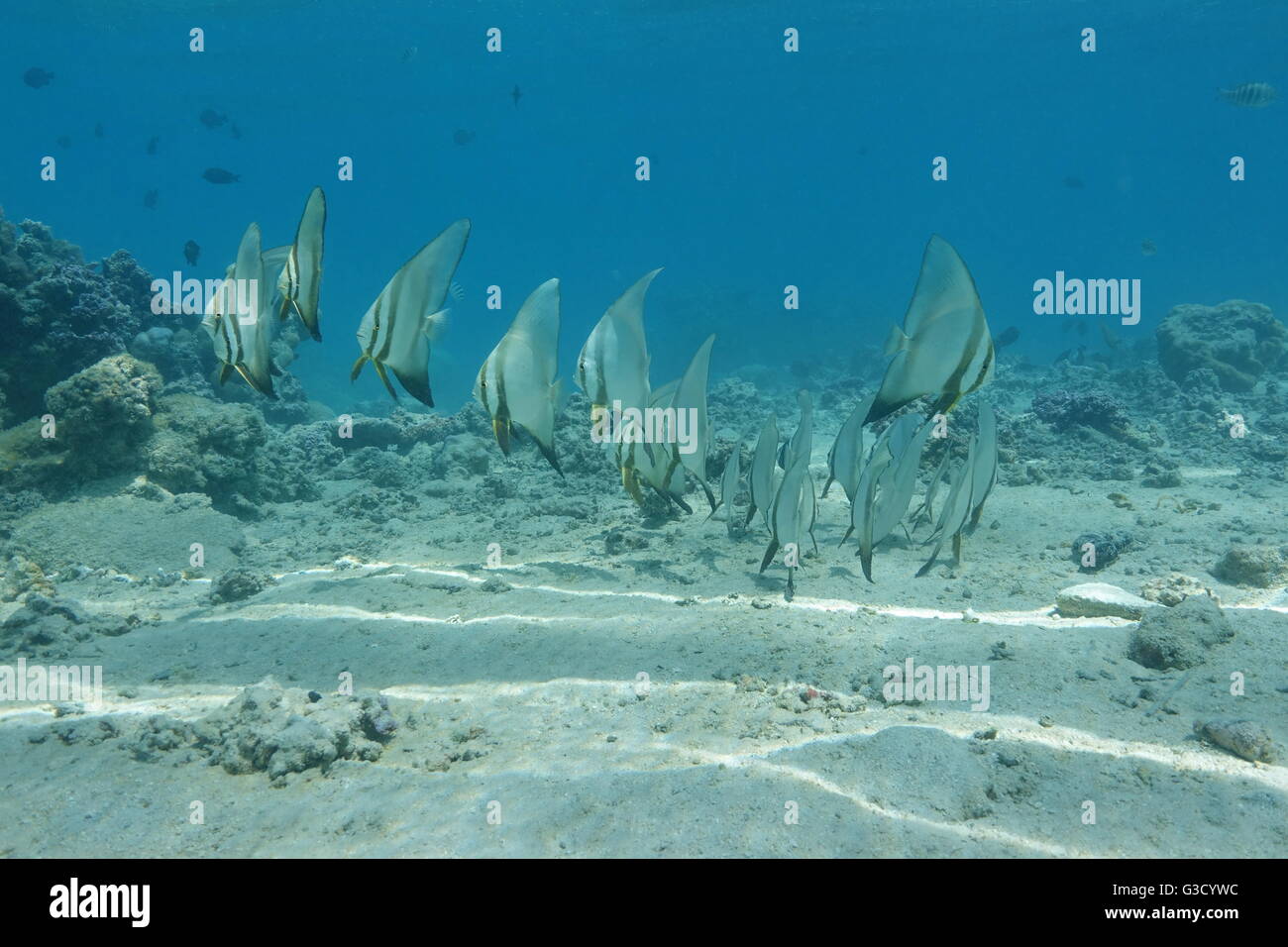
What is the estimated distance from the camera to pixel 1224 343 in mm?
15969

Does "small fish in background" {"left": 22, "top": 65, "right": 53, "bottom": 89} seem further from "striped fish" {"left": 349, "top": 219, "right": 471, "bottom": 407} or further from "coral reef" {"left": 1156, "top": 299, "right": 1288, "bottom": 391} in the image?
"coral reef" {"left": 1156, "top": 299, "right": 1288, "bottom": 391}

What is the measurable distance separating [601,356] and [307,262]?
1380mm

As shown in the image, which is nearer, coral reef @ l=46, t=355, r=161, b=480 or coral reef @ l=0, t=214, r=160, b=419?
coral reef @ l=46, t=355, r=161, b=480

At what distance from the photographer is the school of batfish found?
2.31 metres
